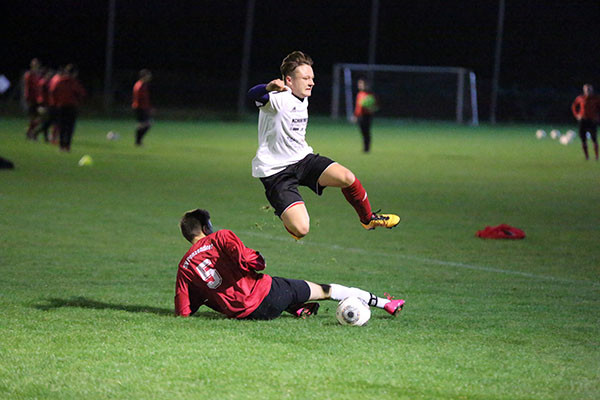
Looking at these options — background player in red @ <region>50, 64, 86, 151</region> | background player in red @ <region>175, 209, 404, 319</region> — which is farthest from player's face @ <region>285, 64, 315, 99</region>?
background player in red @ <region>50, 64, 86, 151</region>

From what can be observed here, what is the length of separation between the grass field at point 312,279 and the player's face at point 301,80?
2.01 meters

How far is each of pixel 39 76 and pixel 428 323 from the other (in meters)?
27.3

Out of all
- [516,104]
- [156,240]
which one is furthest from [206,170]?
[516,104]

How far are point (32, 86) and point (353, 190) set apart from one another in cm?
2487

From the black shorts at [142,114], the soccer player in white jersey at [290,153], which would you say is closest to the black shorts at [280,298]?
the soccer player in white jersey at [290,153]

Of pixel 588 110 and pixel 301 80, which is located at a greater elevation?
pixel 301 80

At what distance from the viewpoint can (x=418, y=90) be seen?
148 feet

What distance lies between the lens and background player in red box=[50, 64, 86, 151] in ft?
83.0

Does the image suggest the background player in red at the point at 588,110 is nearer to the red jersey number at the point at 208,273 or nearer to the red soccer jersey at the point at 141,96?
→ the red soccer jersey at the point at 141,96

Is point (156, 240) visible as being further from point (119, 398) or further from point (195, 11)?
point (195, 11)

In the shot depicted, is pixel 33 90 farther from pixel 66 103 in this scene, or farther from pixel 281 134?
pixel 281 134

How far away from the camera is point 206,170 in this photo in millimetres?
21422

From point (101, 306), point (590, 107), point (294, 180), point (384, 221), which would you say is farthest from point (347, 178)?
point (590, 107)

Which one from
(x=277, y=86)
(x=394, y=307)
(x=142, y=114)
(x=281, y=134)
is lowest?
(x=142, y=114)
